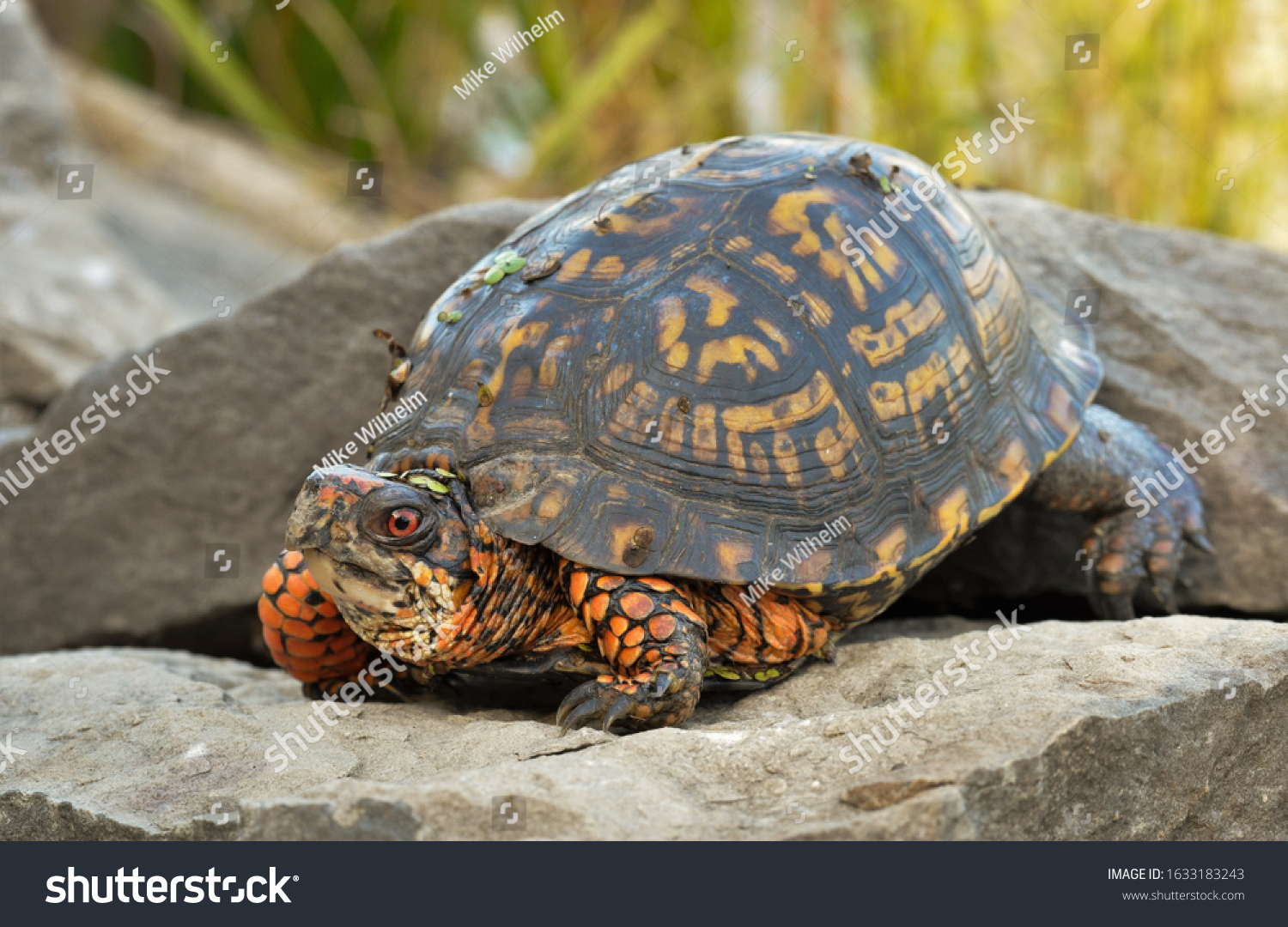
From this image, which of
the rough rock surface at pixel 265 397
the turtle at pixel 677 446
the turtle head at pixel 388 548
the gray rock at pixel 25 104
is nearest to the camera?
the turtle head at pixel 388 548

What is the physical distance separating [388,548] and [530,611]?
49cm

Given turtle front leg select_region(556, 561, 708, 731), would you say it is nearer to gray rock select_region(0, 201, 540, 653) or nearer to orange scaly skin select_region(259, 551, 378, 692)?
orange scaly skin select_region(259, 551, 378, 692)

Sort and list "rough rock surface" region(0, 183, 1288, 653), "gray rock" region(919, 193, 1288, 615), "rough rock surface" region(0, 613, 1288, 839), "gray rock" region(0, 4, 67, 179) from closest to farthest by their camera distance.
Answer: "rough rock surface" region(0, 613, 1288, 839) < "gray rock" region(919, 193, 1288, 615) < "rough rock surface" region(0, 183, 1288, 653) < "gray rock" region(0, 4, 67, 179)

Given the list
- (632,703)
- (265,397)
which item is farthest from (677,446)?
(265,397)

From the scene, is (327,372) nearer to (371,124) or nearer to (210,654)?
(210,654)

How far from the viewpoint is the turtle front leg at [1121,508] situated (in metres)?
4.33

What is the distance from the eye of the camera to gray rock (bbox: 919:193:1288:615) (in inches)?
184

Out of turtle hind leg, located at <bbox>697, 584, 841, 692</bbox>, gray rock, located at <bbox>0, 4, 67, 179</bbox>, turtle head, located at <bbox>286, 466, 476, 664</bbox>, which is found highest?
gray rock, located at <bbox>0, 4, 67, 179</bbox>

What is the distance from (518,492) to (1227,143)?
6577 mm

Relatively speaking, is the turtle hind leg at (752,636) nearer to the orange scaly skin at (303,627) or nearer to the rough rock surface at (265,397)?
the orange scaly skin at (303,627)

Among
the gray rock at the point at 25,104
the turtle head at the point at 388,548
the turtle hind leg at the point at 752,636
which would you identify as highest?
the gray rock at the point at 25,104

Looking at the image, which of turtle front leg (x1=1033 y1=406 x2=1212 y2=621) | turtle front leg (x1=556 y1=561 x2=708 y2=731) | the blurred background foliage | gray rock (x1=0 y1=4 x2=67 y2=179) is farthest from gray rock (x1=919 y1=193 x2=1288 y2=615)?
gray rock (x1=0 y1=4 x2=67 y2=179)

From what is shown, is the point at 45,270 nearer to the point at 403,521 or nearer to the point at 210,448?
the point at 210,448

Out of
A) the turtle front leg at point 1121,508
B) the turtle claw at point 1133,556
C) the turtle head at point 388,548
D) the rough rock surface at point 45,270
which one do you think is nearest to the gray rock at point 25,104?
the rough rock surface at point 45,270
